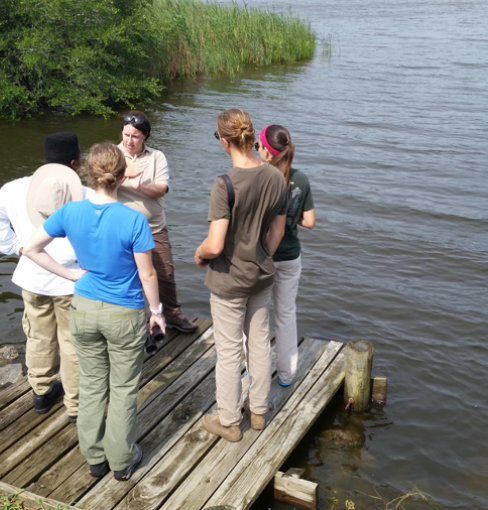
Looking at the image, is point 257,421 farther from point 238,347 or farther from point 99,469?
point 99,469

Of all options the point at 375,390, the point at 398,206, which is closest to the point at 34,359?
the point at 375,390

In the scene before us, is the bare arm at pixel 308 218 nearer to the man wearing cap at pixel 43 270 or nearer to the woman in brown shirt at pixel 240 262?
the woman in brown shirt at pixel 240 262

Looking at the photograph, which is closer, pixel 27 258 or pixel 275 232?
pixel 275 232

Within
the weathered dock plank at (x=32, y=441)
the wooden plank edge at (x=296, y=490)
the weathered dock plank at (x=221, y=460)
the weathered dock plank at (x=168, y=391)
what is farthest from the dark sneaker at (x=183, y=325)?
the wooden plank edge at (x=296, y=490)

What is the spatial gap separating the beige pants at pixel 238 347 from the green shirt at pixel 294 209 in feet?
1.34

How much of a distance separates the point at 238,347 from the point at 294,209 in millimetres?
1084

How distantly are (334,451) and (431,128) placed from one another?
42.4 feet

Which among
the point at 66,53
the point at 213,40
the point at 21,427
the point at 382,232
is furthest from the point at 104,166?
the point at 213,40

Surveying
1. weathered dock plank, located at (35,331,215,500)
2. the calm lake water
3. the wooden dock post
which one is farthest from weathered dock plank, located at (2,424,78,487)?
the wooden dock post

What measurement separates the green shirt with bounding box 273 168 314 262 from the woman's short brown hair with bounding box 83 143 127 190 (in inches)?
53.0

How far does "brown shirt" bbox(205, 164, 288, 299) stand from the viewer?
3861 millimetres

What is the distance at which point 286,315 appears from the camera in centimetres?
500

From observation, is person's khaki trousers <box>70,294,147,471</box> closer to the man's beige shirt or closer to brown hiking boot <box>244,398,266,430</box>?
brown hiking boot <box>244,398,266,430</box>

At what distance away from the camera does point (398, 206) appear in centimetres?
1192
